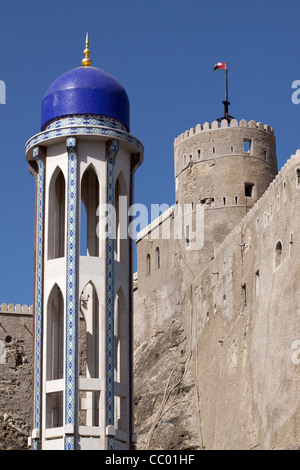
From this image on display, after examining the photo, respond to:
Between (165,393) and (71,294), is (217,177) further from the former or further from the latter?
(71,294)

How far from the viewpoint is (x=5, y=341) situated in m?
36.0

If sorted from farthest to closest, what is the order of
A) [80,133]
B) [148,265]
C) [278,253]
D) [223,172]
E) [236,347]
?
1. [148,265]
2. [223,172]
3. [236,347]
4. [278,253]
5. [80,133]

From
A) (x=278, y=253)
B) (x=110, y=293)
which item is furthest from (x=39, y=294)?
(x=278, y=253)

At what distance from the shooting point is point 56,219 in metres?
21.1

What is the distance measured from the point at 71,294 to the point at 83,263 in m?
0.65

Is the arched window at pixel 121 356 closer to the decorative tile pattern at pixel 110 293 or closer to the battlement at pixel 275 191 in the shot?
the decorative tile pattern at pixel 110 293

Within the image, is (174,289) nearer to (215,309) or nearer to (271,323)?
(215,309)

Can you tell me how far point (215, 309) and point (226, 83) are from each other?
39.1ft

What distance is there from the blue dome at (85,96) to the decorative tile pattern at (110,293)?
0.79 m

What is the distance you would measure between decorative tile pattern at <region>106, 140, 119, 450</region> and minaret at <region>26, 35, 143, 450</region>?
0.02m

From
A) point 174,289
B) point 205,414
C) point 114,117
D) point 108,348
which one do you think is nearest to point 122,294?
point 108,348

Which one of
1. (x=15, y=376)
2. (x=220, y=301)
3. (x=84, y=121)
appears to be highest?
(x=84, y=121)

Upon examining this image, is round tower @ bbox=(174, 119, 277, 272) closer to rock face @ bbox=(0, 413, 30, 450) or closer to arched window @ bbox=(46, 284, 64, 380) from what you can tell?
rock face @ bbox=(0, 413, 30, 450)

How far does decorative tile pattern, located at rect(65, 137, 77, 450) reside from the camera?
19.4m
